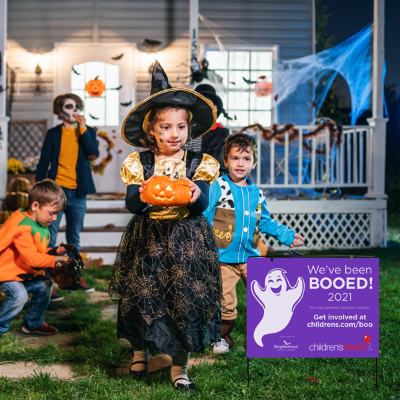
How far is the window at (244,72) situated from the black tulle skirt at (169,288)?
6.36m

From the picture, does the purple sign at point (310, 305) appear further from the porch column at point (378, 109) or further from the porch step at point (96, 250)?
the porch column at point (378, 109)

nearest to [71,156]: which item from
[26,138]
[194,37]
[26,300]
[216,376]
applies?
[26,300]

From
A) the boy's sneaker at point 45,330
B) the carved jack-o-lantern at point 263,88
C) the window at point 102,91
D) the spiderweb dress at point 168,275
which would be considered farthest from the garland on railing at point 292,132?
the spiderweb dress at point 168,275

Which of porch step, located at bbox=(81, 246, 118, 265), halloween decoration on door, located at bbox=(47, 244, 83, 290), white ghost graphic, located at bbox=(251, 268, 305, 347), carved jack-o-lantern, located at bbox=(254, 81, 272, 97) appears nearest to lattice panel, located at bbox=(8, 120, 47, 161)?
porch step, located at bbox=(81, 246, 118, 265)

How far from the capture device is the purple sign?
→ 2428 millimetres

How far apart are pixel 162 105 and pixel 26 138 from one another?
295 inches

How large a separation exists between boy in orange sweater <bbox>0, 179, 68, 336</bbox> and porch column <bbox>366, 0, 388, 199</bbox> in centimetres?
568

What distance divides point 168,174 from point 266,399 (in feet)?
4.16

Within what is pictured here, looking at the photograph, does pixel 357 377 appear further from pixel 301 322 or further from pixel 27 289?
pixel 27 289

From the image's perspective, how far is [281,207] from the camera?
725cm

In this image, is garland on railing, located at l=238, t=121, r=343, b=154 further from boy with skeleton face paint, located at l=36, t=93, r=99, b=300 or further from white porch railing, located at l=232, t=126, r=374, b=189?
boy with skeleton face paint, located at l=36, t=93, r=99, b=300

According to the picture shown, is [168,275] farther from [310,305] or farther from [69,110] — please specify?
[69,110]

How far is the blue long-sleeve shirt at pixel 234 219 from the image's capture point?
3.03 meters

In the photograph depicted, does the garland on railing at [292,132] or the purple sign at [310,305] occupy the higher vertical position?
the garland on railing at [292,132]
